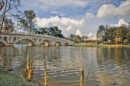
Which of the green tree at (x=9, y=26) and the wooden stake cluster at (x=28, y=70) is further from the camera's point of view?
the wooden stake cluster at (x=28, y=70)

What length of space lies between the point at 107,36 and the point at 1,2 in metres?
104

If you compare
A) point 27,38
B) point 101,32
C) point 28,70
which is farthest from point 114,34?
point 28,70

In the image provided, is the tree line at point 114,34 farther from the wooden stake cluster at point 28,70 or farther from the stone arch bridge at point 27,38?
the wooden stake cluster at point 28,70

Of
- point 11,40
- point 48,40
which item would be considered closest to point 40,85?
point 11,40

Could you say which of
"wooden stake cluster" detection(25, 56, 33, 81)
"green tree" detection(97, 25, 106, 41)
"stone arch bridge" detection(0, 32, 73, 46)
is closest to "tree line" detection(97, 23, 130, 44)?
"green tree" detection(97, 25, 106, 41)

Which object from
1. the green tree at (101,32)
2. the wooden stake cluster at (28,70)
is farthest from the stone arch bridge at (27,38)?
the wooden stake cluster at (28,70)

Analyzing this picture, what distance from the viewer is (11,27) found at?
1350cm

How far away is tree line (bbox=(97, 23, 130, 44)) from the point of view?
9706 cm

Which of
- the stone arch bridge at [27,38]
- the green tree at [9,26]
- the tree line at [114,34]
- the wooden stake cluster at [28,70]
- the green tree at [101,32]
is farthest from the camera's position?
the green tree at [101,32]

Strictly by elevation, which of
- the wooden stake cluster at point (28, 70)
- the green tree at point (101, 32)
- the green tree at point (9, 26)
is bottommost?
the wooden stake cluster at point (28, 70)

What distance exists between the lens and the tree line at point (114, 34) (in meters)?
97.1

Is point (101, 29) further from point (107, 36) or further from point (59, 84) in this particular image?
point (59, 84)

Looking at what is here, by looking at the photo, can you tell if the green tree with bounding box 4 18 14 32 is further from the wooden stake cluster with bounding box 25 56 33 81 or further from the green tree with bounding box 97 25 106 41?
the green tree with bounding box 97 25 106 41

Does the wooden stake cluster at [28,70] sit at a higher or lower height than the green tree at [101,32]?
lower
